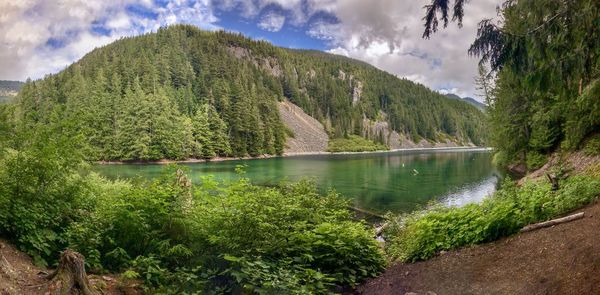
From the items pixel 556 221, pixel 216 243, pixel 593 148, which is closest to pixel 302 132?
pixel 593 148

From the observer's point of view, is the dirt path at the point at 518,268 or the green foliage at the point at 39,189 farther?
the green foliage at the point at 39,189

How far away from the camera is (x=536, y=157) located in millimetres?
33250

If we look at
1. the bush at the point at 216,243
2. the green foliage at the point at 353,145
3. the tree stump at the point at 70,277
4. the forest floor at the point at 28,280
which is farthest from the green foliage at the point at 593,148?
the green foliage at the point at 353,145

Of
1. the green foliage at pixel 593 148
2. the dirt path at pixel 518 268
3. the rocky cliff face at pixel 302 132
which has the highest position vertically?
the rocky cliff face at pixel 302 132

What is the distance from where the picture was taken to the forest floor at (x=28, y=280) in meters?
5.22

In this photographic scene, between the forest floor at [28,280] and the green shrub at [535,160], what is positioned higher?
the green shrub at [535,160]

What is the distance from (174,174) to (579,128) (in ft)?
75.4

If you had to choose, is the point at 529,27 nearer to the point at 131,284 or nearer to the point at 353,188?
the point at 131,284

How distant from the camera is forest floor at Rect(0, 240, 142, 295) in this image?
5223mm

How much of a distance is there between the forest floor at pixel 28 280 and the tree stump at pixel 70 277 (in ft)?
0.36

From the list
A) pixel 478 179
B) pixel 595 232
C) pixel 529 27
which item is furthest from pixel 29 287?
pixel 478 179

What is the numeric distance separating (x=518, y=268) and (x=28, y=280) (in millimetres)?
8440

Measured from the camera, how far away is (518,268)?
291 inches

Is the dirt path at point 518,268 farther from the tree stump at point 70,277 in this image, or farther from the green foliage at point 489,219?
the tree stump at point 70,277
